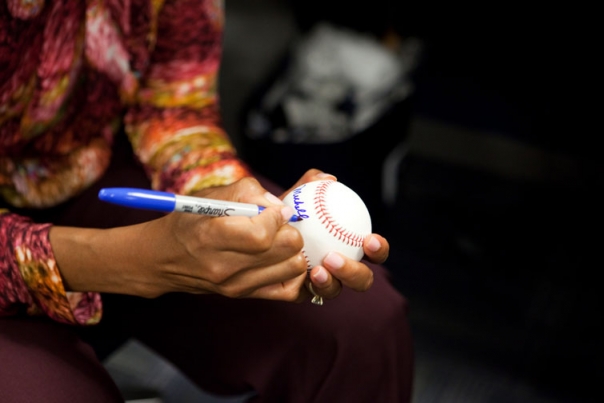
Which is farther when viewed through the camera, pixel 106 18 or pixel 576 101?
pixel 576 101

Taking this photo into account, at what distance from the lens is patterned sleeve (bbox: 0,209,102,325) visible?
0.68 meters

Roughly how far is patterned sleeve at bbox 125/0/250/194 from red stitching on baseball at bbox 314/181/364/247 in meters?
0.20

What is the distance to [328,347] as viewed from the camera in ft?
2.51

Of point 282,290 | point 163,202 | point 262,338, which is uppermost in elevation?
point 163,202

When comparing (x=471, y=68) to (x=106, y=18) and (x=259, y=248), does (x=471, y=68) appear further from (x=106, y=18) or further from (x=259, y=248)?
(x=259, y=248)

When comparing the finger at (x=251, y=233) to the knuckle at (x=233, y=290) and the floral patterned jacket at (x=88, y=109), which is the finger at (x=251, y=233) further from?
the floral patterned jacket at (x=88, y=109)

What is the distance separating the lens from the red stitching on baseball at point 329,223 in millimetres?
650

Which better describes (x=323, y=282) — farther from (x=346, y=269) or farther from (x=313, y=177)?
(x=313, y=177)

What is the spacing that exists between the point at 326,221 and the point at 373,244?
0.18 ft

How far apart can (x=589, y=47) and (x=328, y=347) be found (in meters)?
1.43

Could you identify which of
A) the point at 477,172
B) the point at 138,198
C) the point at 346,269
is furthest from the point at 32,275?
the point at 477,172

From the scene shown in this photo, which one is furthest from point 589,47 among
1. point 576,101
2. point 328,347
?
point 328,347

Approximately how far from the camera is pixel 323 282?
636 mm
